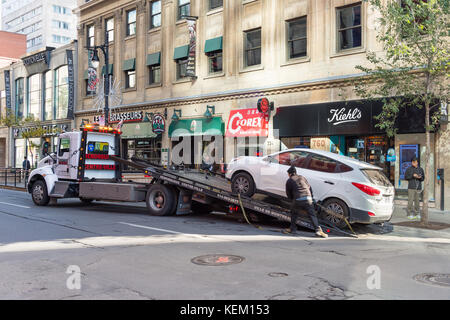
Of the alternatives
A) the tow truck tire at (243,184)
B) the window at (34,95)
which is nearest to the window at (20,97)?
the window at (34,95)

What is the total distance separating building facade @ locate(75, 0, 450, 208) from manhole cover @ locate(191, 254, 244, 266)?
385 inches

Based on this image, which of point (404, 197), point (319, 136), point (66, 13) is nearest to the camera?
point (404, 197)

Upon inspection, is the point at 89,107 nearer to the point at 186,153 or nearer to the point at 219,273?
the point at 186,153

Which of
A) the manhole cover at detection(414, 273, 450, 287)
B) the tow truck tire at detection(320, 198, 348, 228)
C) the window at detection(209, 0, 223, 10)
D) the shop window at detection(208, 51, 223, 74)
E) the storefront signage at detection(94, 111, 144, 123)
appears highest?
the window at detection(209, 0, 223, 10)

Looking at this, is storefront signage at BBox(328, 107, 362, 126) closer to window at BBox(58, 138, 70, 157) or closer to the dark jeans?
the dark jeans

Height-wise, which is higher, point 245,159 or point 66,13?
point 66,13

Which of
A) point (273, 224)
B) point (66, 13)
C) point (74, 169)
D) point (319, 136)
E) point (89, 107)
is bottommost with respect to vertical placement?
point (273, 224)

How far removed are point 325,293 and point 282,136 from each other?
49.0ft

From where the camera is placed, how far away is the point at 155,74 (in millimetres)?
27609

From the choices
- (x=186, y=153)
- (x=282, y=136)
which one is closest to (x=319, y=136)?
(x=282, y=136)

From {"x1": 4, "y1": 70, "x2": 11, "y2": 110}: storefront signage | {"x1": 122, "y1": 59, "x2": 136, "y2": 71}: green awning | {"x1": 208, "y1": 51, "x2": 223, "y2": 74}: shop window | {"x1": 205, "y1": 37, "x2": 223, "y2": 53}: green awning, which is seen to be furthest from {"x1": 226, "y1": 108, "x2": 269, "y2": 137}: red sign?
{"x1": 4, "y1": 70, "x2": 11, "y2": 110}: storefront signage

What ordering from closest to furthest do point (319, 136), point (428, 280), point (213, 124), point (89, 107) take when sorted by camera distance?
point (428, 280) < point (319, 136) < point (213, 124) < point (89, 107)

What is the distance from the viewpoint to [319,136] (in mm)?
19047

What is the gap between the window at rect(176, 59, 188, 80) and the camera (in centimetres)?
2544
